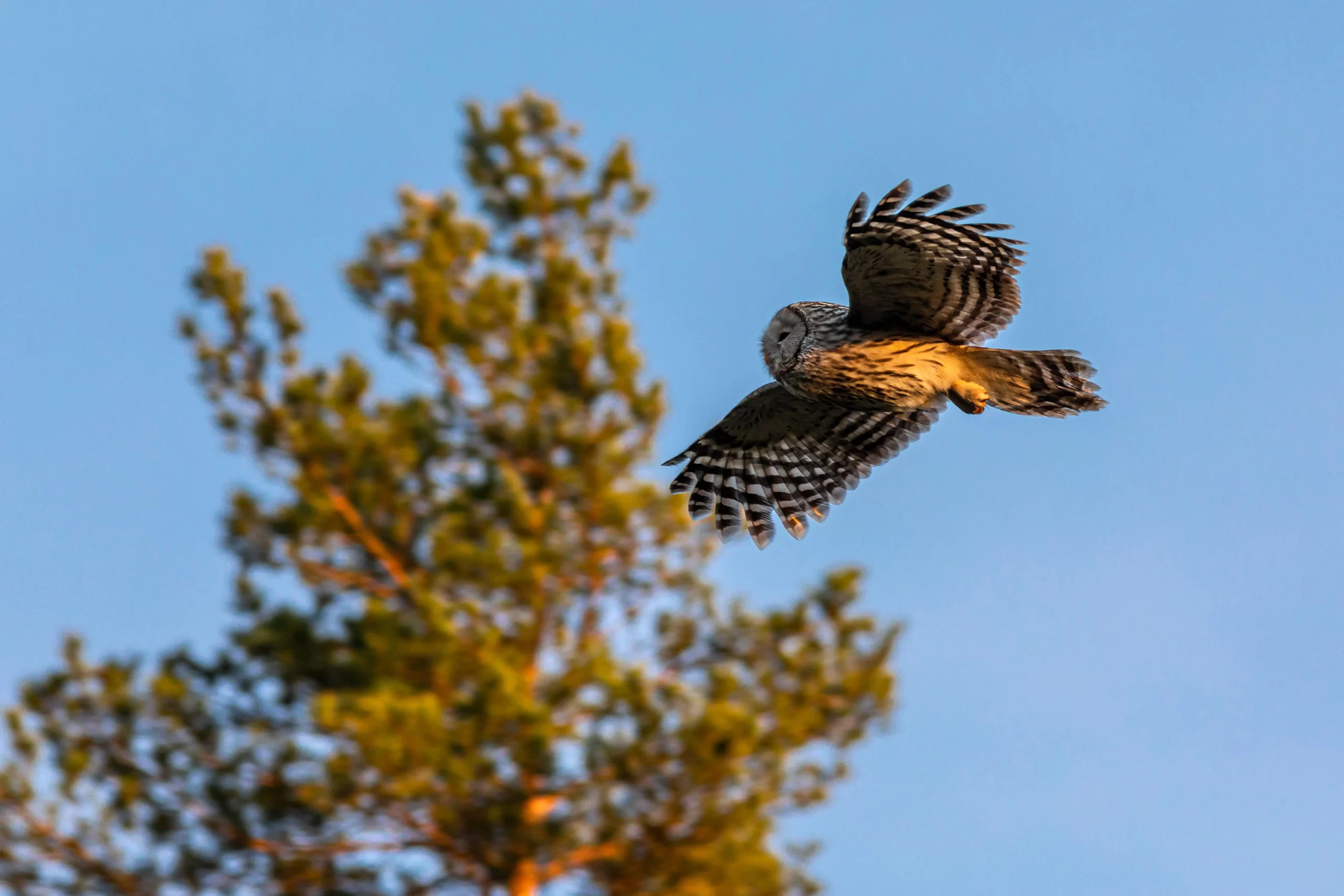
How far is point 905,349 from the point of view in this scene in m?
10.4

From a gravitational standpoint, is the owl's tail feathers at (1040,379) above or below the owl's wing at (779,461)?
below

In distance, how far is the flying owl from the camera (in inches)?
386

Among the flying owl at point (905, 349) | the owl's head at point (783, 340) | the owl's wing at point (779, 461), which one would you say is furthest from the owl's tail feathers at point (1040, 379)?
the owl's wing at point (779, 461)

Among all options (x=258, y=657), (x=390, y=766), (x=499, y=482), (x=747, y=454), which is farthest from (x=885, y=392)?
(x=258, y=657)

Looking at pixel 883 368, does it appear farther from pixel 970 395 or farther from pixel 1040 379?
pixel 1040 379

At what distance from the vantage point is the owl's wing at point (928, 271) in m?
9.68

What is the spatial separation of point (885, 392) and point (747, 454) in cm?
193

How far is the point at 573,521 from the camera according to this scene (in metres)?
11.6

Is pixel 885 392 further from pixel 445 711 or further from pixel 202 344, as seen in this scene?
pixel 202 344

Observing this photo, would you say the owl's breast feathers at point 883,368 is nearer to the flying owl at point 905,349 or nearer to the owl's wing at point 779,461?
the flying owl at point 905,349

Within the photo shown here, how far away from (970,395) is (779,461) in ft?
6.39

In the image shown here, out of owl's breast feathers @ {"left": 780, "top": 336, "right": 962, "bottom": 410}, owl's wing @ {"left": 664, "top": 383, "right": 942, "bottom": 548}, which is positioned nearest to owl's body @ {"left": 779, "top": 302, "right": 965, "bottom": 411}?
owl's breast feathers @ {"left": 780, "top": 336, "right": 962, "bottom": 410}

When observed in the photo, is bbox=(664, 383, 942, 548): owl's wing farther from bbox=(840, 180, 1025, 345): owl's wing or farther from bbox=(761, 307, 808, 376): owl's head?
bbox=(840, 180, 1025, 345): owl's wing

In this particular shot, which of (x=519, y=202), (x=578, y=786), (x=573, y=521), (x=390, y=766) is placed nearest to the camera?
(x=390, y=766)
